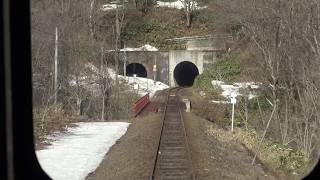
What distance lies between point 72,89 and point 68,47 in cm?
274

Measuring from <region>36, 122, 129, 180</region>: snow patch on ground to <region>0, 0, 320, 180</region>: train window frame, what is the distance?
5824mm

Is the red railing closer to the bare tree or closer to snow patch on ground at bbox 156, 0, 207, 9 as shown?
the bare tree

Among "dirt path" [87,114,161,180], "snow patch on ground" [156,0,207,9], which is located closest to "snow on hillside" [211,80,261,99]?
"dirt path" [87,114,161,180]

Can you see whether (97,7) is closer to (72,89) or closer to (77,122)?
(72,89)

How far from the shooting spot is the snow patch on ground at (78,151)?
38.9 ft

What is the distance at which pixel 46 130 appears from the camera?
19.0 m

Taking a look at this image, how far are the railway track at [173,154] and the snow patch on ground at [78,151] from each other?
1.52 m

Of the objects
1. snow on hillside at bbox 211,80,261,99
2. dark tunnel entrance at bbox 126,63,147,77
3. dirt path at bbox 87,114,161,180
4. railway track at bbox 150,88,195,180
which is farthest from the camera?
dark tunnel entrance at bbox 126,63,147,77

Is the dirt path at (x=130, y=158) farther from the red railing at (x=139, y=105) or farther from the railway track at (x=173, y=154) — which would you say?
the red railing at (x=139, y=105)

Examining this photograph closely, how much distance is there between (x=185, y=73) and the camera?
207 ft

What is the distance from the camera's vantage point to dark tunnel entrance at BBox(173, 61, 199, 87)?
196 feet

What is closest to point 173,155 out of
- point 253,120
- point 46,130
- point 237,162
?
point 237,162

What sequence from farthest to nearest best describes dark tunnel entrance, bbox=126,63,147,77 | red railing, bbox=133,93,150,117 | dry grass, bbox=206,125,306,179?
1. dark tunnel entrance, bbox=126,63,147,77
2. red railing, bbox=133,93,150,117
3. dry grass, bbox=206,125,306,179

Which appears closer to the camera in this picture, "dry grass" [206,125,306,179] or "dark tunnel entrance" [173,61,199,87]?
"dry grass" [206,125,306,179]
